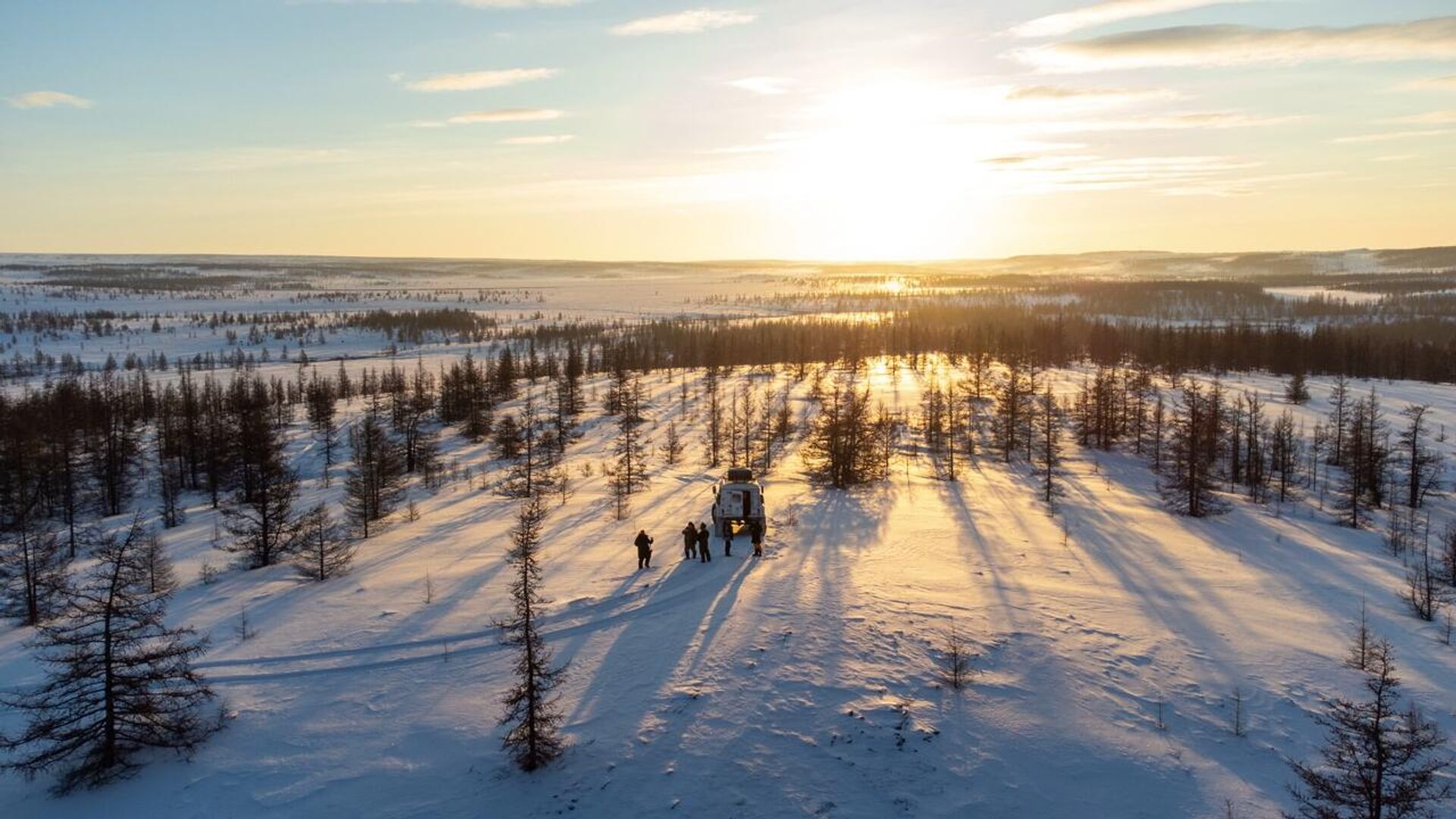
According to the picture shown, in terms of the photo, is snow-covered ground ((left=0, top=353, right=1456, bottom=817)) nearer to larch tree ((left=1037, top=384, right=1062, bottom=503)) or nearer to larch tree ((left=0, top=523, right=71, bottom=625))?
larch tree ((left=0, top=523, right=71, bottom=625))

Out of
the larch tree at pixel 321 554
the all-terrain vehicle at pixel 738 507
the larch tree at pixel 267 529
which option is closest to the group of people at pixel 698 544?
the all-terrain vehicle at pixel 738 507

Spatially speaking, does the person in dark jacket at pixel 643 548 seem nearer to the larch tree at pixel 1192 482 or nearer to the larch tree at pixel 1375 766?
the larch tree at pixel 1375 766

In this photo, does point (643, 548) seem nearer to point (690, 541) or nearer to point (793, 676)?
point (690, 541)

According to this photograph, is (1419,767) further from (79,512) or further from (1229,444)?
(79,512)

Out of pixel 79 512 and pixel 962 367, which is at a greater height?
pixel 962 367

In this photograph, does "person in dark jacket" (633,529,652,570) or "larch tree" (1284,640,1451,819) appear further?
"person in dark jacket" (633,529,652,570)

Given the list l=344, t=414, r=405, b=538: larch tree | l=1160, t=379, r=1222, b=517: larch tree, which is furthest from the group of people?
l=1160, t=379, r=1222, b=517: larch tree

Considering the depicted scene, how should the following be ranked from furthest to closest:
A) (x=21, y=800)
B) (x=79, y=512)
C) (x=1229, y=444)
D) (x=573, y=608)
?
(x=1229, y=444) → (x=79, y=512) → (x=573, y=608) → (x=21, y=800)

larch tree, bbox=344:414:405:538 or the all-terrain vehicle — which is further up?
the all-terrain vehicle

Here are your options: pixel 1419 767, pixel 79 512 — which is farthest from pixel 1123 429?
pixel 79 512

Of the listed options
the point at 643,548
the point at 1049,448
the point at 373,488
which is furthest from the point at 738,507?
the point at 1049,448
